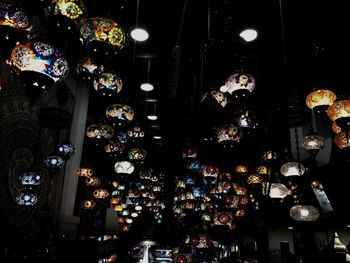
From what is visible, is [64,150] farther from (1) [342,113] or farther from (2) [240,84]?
(1) [342,113]

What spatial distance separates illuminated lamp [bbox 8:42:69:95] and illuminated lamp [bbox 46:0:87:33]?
319mm

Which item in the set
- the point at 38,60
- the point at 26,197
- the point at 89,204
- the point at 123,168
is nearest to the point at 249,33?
the point at 38,60

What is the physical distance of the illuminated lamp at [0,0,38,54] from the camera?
3352mm

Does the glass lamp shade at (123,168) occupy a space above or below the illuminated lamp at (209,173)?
below

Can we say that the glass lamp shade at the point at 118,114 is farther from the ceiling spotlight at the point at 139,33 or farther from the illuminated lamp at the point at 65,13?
the illuminated lamp at the point at 65,13

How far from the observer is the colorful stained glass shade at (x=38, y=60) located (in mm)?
3305

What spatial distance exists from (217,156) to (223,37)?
9477 mm

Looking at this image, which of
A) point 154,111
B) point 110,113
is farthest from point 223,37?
point 154,111

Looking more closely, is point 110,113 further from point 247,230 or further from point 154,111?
point 247,230

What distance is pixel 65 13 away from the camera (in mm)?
3539

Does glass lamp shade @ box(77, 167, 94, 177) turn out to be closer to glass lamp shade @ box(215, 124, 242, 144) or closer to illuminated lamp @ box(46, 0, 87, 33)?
glass lamp shade @ box(215, 124, 242, 144)

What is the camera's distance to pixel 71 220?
9.65 m

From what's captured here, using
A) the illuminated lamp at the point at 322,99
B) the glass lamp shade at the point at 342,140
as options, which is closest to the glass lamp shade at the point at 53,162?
the illuminated lamp at the point at 322,99

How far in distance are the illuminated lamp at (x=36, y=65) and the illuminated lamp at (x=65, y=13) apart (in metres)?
0.32
